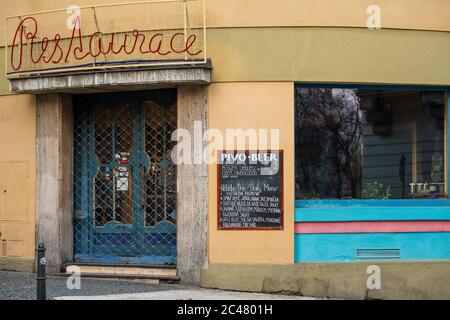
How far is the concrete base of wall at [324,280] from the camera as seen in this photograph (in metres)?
10.7

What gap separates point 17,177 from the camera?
39.3 feet

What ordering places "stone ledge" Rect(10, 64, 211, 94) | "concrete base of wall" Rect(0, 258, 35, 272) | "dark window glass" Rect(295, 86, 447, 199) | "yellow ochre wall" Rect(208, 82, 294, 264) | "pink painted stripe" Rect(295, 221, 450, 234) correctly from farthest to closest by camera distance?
1. "concrete base of wall" Rect(0, 258, 35, 272)
2. "dark window glass" Rect(295, 86, 447, 199)
3. "pink painted stripe" Rect(295, 221, 450, 234)
4. "yellow ochre wall" Rect(208, 82, 294, 264)
5. "stone ledge" Rect(10, 64, 211, 94)

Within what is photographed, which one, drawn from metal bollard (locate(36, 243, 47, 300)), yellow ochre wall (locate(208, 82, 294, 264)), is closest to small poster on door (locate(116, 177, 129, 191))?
yellow ochre wall (locate(208, 82, 294, 264))

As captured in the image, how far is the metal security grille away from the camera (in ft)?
38.1

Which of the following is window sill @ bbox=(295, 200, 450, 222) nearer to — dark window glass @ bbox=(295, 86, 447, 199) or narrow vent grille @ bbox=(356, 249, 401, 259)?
dark window glass @ bbox=(295, 86, 447, 199)

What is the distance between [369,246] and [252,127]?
2.58 metres

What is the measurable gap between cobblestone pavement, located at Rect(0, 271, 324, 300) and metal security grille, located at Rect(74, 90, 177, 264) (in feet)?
2.10

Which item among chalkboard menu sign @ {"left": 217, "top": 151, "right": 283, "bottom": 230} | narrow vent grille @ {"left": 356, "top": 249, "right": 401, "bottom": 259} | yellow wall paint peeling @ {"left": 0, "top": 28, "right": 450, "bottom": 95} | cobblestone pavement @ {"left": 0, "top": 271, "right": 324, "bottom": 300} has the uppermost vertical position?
yellow wall paint peeling @ {"left": 0, "top": 28, "right": 450, "bottom": 95}

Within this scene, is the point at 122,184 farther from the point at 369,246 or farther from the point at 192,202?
the point at 369,246

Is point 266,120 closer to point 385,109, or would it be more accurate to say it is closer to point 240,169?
point 240,169

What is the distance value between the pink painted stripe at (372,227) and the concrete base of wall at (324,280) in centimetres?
52

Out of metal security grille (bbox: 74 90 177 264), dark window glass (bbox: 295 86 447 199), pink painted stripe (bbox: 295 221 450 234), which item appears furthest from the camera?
metal security grille (bbox: 74 90 177 264)

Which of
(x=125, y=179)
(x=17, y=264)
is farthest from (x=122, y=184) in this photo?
(x=17, y=264)
